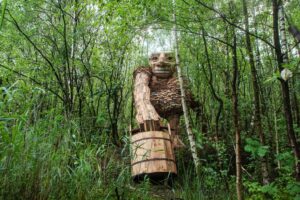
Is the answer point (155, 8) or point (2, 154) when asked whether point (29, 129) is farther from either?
point (155, 8)

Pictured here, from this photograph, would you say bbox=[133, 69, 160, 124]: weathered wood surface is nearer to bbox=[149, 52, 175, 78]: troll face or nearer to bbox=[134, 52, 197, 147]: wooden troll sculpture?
bbox=[134, 52, 197, 147]: wooden troll sculpture

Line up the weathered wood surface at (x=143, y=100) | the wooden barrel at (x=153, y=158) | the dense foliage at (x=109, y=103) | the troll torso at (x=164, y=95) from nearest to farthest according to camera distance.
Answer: the dense foliage at (x=109, y=103) < the wooden barrel at (x=153, y=158) < the weathered wood surface at (x=143, y=100) < the troll torso at (x=164, y=95)

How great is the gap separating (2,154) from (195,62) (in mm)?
5114

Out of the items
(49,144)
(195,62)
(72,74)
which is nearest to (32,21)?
(72,74)

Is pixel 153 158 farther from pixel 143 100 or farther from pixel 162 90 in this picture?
pixel 162 90

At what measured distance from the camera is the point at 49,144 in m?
2.62

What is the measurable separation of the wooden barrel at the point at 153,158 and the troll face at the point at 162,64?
1.54 metres

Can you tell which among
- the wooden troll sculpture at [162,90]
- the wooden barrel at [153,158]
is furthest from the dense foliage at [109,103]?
the wooden troll sculpture at [162,90]

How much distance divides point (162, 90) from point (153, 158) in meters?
1.71

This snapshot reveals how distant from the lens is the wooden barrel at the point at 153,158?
12.6 ft

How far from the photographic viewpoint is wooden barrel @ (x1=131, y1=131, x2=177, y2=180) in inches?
151

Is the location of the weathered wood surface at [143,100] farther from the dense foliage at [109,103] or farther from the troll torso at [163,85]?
the dense foliage at [109,103]

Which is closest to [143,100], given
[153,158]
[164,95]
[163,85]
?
[164,95]

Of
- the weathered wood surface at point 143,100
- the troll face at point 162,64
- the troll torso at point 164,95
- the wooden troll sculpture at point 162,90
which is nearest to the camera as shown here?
the weathered wood surface at point 143,100
